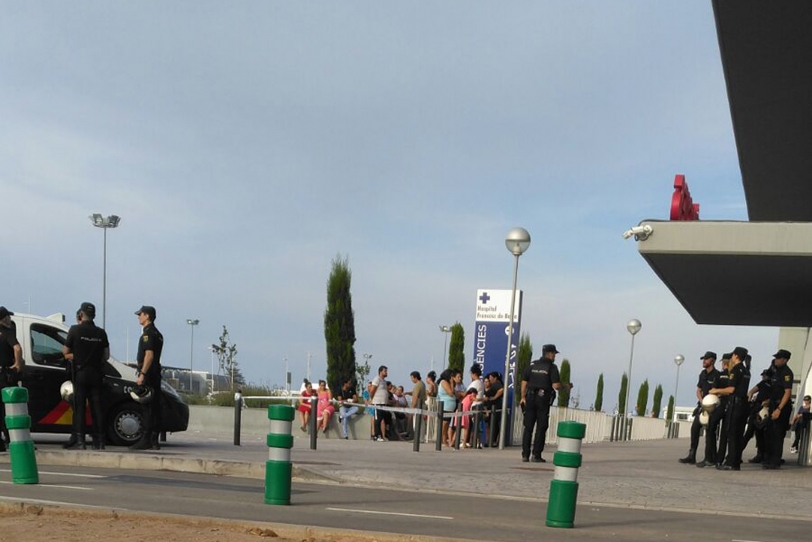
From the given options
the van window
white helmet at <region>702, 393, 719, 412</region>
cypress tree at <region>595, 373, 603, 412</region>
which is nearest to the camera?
the van window

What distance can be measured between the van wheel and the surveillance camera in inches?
306

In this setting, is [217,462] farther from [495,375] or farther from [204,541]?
[495,375]

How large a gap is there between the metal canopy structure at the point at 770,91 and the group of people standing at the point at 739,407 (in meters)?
5.39

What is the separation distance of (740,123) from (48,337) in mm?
15207

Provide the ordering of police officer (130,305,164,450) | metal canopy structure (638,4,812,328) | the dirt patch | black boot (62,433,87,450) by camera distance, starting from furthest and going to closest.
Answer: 1. metal canopy structure (638,4,812,328)
2. police officer (130,305,164,450)
3. black boot (62,433,87,450)
4. the dirt patch

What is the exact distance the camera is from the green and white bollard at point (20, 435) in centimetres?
1086

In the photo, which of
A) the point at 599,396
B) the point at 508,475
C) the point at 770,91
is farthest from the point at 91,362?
the point at 599,396

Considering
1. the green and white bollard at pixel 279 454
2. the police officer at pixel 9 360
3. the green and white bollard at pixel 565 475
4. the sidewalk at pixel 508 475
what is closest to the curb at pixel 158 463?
the sidewalk at pixel 508 475

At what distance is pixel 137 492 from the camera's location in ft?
36.1

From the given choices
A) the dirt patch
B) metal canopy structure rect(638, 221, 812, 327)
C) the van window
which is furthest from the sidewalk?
the dirt patch

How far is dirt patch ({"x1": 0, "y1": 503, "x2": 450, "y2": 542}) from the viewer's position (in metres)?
7.78

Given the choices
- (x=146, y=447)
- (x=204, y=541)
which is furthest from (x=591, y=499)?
(x=146, y=447)

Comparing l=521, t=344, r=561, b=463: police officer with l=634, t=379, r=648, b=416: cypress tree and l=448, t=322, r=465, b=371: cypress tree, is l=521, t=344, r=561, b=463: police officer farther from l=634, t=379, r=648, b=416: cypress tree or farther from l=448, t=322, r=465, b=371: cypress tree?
l=634, t=379, r=648, b=416: cypress tree

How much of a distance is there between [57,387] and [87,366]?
5.52 feet
